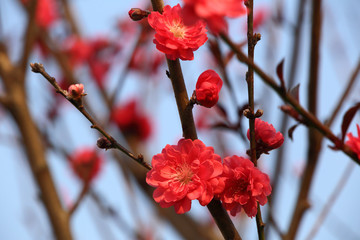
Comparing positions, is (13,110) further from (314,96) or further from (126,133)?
(314,96)

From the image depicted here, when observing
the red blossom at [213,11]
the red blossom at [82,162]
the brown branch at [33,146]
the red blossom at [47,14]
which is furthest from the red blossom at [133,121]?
the red blossom at [213,11]

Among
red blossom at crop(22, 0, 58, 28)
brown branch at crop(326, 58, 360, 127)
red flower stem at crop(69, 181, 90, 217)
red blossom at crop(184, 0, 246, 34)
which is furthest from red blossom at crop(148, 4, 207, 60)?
red blossom at crop(22, 0, 58, 28)

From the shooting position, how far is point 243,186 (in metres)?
0.68

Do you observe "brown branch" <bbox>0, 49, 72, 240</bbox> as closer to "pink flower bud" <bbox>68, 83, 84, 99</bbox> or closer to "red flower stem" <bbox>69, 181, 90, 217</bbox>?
"red flower stem" <bbox>69, 181, 90, 217</bbox>

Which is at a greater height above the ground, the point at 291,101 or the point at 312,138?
the point at 312,138

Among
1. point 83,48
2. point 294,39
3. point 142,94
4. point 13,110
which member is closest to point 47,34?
point 83,48

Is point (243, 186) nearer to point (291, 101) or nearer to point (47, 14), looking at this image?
point (291, 101)

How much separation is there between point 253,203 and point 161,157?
180 millimetres

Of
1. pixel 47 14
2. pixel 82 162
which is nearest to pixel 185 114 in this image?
pixel 82 162

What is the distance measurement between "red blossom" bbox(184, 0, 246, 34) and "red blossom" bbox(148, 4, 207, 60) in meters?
0.15

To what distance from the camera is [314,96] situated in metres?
1.20

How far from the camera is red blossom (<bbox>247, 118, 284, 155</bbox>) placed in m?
0.70

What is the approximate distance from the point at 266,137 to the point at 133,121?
183cm

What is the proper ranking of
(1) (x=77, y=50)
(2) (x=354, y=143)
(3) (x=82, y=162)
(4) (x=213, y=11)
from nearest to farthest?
(4) (x=213, y=11) < (2) (x=354, y=143) < (3) (x=82, y=162) < (1) (x=77, y=50)
